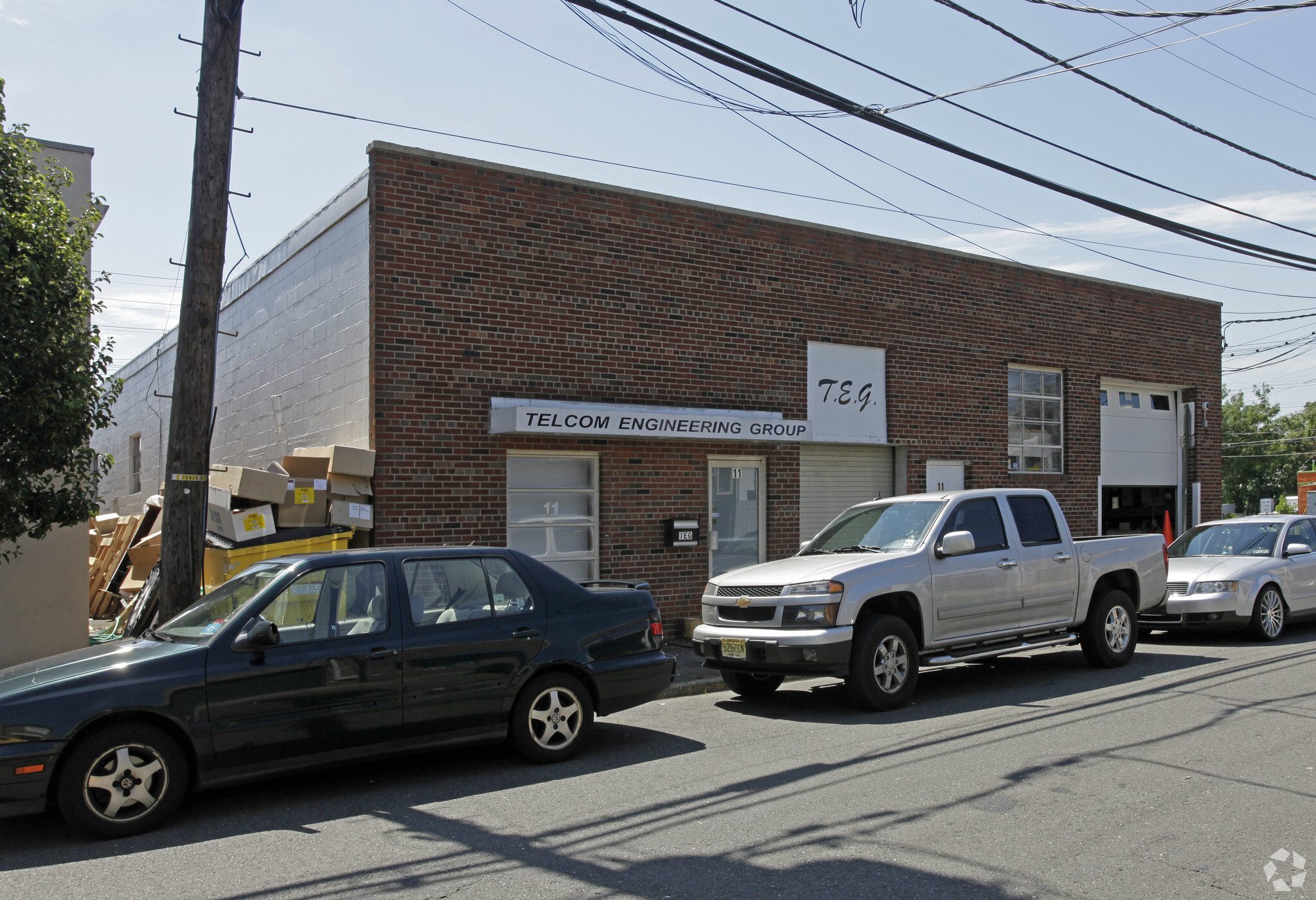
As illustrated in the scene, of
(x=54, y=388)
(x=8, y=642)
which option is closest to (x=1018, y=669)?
(x=54, y=388)

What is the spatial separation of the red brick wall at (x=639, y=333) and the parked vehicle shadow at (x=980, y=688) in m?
3.54

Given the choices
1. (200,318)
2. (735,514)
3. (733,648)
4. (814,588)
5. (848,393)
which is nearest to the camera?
(200,318)

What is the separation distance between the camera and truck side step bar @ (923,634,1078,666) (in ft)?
29.5

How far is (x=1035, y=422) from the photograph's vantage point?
17.3 meters

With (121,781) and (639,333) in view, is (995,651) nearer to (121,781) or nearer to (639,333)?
(639,333)

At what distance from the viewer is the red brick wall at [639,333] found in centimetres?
1119

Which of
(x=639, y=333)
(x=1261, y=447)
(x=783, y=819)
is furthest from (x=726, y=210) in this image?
(x=1261, y=447)

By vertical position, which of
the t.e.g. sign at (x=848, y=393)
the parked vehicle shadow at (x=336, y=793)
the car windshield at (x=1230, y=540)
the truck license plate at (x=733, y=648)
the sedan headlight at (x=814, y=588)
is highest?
the t.e.g. sign at (x=848, y=393)

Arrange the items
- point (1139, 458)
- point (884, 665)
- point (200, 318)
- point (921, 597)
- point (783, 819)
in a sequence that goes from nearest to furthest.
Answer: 1. point (783, 819)
2. point (200, 318)
3. point (884, 665)
4. point (921, 597)
5. point (1139, 458)

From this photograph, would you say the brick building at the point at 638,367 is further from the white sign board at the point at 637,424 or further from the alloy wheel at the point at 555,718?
the alloy wheel at the point at 555,718

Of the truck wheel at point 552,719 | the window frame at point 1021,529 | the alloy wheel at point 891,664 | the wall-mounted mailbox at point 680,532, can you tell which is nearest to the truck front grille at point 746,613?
the alloy wheel at point 891,664

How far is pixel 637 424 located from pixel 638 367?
0.91 metres

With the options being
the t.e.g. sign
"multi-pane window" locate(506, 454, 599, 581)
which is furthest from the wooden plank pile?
the t.e.g. sign

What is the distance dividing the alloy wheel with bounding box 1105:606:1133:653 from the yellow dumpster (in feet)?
25.2
